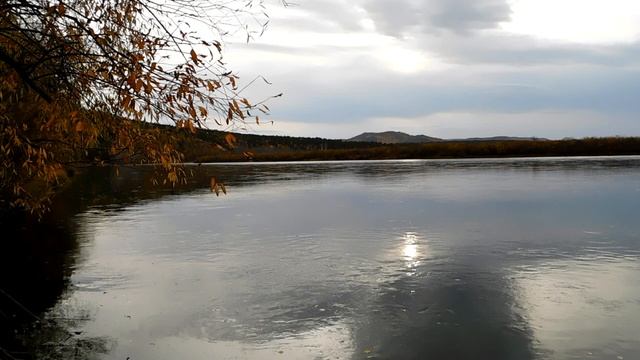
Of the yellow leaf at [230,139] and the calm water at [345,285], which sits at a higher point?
the yellow leaf at [230,139]

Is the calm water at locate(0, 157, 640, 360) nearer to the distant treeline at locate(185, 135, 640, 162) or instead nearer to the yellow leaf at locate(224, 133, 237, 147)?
the yellow leaf at locate(224, 133, 237, 147)

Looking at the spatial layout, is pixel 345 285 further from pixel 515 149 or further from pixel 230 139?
pixel 515 149

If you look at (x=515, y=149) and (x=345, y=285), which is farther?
(x=515, y=149)

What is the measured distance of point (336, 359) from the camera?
391 inches

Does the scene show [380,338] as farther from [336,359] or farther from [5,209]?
[5,209]

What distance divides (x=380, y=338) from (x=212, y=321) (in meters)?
3.88

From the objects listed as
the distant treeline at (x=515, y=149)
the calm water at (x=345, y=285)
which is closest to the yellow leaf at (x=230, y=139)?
the calm water at (x=345, y=285)

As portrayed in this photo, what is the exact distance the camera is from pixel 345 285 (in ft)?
49.1

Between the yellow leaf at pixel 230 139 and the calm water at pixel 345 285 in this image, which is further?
the calm water at pixel 345 285

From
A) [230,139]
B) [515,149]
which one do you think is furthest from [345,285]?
[515,149]

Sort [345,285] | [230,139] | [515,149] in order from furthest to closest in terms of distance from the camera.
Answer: [515,149] → [345,285] → [230,139]

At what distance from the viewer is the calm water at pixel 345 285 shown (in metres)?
10.7

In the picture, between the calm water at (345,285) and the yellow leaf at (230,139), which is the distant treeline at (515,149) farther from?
the yellow leaf at (230,139)

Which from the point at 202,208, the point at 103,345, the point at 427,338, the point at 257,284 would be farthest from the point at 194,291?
the point at 202,208
